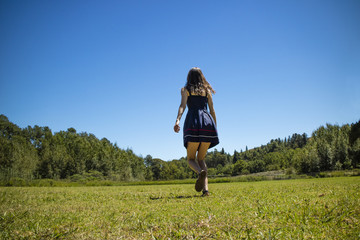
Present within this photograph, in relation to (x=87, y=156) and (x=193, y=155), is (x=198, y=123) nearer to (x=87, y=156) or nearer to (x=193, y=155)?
(x=193, y=155)

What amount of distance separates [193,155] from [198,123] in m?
0.82

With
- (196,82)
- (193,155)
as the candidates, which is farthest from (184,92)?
(193,155)

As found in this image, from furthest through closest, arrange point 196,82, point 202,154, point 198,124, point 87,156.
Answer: point 87,156
point 196,82
point 202,154
point 198,124

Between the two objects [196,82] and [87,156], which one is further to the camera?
[87,156]

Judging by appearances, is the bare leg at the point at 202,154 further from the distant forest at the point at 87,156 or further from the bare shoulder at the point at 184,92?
the distant forest at the point at 87,156

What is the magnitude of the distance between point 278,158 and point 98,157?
3953 inches

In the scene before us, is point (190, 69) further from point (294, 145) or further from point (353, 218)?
point (294, 145)

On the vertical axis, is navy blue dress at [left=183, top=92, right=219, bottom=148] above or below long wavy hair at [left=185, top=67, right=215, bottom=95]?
below

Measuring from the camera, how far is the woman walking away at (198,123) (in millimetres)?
4594

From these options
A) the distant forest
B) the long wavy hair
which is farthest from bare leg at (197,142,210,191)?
the distant forest

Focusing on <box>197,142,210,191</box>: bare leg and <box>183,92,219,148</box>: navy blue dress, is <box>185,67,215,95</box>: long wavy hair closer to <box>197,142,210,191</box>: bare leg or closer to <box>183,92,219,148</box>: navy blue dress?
<box>183,92,219,148</box>: navy blue dress

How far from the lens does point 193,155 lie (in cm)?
490

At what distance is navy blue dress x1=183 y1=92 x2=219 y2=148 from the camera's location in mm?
4598

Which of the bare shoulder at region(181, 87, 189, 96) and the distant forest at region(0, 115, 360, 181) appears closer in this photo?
the bare shoulder at region(181, 87, 189, 96)
